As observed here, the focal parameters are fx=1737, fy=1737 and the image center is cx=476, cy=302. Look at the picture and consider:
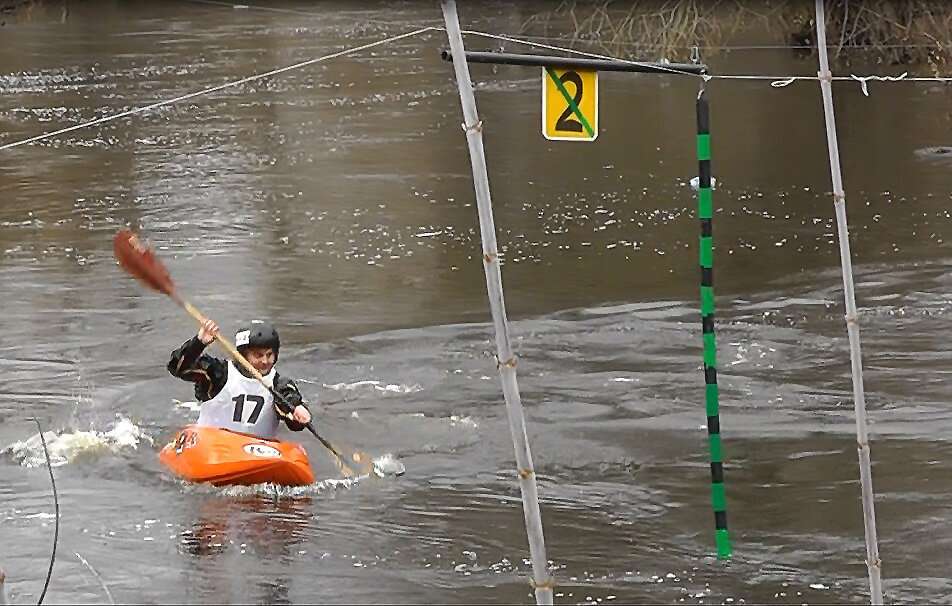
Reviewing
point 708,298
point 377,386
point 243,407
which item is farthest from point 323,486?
point 708,298

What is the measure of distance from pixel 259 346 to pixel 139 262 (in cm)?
97

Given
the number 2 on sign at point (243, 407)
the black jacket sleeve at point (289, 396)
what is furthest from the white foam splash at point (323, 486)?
the number 2 on sign at point (243, 407)

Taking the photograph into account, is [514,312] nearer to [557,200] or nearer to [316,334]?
[316,334]

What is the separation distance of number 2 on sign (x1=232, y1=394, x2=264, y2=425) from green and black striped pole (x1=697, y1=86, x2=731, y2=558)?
300 centimetres

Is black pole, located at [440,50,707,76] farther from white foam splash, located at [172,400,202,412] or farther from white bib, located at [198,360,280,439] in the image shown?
white foam splash, located at [172,400,202,412]

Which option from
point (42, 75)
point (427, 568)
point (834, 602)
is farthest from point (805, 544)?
point (42, 75)

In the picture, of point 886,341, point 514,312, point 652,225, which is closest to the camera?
point 886,341

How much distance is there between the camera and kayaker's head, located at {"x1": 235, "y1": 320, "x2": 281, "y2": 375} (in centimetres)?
948

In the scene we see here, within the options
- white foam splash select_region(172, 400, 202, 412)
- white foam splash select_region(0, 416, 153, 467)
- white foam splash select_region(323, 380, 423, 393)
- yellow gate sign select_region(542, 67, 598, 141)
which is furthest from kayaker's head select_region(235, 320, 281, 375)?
yellow gate sign select_region(542, 67, 598, 141)

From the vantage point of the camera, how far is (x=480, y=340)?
12766 mm

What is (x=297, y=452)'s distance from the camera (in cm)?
913

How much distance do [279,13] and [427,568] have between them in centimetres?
3855

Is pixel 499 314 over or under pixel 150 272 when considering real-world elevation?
over

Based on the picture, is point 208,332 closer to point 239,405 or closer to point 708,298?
point 239,405
